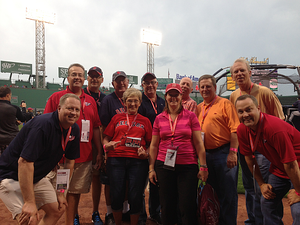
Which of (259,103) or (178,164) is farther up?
(259,103)

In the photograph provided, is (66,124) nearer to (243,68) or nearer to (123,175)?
(123,175)

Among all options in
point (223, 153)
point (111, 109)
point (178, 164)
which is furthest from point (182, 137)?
point (111, 109)

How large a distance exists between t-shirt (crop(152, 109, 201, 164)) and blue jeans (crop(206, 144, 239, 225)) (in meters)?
0.29

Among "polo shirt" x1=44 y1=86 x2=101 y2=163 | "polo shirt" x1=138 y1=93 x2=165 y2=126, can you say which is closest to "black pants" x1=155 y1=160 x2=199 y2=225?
"polo shirt" x1=138 y1=93 x2=165 y2=126

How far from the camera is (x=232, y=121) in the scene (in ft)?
8.13

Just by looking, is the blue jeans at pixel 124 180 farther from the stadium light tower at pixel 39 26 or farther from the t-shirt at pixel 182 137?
the stadium light tower at pixel 39 26

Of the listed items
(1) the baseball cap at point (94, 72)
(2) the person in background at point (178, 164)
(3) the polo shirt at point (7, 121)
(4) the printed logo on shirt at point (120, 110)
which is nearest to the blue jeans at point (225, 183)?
(2) the person in background at point (178, 164)

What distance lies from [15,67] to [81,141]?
40181mm

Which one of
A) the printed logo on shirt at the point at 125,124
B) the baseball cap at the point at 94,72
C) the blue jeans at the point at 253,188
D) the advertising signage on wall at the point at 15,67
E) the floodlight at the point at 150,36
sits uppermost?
the floodlight at the point at 150,36

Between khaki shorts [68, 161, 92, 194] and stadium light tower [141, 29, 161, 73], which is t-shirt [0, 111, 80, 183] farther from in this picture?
stadium light tower [141, 29, 161, 73]

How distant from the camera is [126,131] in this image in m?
2.67

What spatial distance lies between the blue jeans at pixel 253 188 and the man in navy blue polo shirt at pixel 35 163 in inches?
89.6

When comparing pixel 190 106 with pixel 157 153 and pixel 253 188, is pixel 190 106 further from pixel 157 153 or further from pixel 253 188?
pixel 253 188

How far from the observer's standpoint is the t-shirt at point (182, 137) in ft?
7.59
